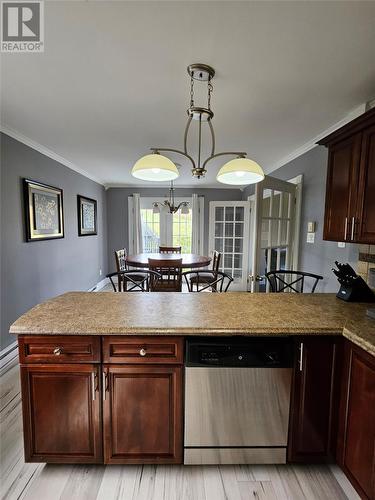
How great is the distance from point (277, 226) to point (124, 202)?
13.1 feet

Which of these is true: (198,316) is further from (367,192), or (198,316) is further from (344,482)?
(367,192)

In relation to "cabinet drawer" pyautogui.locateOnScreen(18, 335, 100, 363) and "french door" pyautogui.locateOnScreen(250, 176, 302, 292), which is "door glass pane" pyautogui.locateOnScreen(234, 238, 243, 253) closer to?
"french door" pyautogui.locateOnScreen(250, 176, 302, 292)

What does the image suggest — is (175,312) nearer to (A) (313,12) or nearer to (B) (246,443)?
(B) (246,443)

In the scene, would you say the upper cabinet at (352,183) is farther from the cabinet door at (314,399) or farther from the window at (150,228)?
the window at (150,228)

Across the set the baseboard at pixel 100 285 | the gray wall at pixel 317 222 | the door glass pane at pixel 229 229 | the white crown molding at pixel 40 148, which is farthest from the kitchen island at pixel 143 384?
the door glass pane at pixel 229 229

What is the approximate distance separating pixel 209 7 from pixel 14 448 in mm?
2681

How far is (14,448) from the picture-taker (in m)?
1.61

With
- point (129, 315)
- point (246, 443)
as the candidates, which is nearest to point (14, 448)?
point (129, 315)

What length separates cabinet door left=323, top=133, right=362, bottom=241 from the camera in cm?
170

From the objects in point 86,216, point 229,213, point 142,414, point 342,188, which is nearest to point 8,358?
point 142,414

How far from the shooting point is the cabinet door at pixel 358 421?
3.76 feet

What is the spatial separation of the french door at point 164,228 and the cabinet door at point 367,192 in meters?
4.48

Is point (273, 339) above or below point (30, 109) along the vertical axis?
below

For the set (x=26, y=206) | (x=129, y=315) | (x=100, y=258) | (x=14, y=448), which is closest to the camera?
(x=129, y=315)
